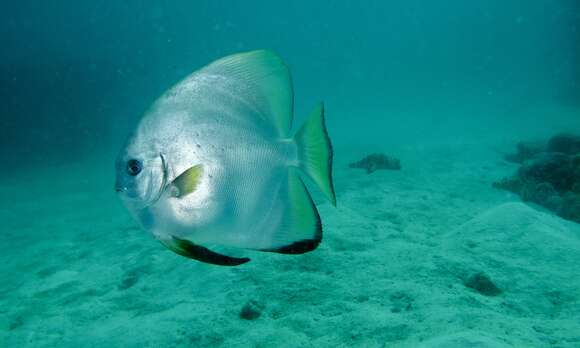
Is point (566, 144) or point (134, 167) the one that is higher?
point (134, 167)

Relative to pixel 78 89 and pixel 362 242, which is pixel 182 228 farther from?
pixel 78 89

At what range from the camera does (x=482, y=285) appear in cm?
290

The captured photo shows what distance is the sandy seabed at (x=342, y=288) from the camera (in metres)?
2.41

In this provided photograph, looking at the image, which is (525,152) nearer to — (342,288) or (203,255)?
(342,288)

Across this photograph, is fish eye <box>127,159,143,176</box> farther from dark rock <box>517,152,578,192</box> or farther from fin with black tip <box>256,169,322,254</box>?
dark rock <box>517,152,578,192</box>

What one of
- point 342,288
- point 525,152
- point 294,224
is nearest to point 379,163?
point 525,152

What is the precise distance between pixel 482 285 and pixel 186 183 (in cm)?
274

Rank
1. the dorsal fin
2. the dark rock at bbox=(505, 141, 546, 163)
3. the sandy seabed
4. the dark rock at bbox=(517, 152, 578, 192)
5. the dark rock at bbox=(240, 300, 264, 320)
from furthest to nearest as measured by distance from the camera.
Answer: the dark rock at bbox=(505, 141, 546, 163) → the dark rock at bbox=(517, 152, 578, 192) → the dark rock at bbox=(240, 300, 264, 320) → the sandy seabed → the dorsal fin

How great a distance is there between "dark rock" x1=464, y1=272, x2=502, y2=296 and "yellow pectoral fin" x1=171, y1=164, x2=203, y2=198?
267 cm

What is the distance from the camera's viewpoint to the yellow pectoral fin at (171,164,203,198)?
1.10 metres

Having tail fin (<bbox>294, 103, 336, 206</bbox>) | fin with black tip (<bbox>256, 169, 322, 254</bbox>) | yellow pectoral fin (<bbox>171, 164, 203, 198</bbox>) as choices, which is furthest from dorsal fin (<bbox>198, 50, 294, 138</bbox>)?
yellow pectoral fin (<bbox>171, 164, 203, 198</bbox>)

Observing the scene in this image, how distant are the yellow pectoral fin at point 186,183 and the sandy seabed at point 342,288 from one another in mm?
1644

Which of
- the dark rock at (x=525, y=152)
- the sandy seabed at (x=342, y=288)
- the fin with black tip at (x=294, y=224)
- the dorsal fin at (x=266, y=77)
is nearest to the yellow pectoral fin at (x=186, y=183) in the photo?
the fin with black tip at (x=294, y=224)

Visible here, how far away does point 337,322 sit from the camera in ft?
8.39
